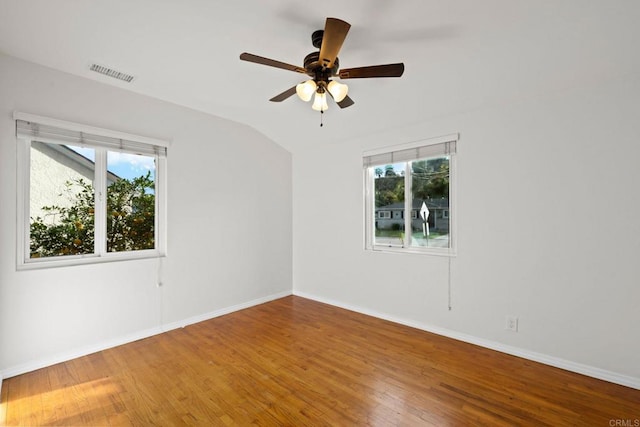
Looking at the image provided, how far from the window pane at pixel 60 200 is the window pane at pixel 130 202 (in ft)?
0.56

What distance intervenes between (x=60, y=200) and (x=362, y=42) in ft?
9.99

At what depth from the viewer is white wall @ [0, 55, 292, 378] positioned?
2428 mm

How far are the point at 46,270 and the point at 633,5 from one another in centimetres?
474

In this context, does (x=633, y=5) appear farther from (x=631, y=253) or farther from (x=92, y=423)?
(x=92, y=423)

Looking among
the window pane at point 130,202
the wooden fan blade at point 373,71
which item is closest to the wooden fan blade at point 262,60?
the wooden fan blade at point 373,71

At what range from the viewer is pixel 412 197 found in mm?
3576

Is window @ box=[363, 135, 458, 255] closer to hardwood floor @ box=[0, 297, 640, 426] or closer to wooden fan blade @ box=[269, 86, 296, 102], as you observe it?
hardwood floor @ box=[0, 297, 640, 426]

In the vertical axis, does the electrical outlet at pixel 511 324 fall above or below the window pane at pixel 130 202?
below

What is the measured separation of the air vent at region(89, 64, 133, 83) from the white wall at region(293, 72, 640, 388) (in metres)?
2.86

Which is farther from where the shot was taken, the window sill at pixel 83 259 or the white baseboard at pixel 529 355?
the window sill at pixel 83 259

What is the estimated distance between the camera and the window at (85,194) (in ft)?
8.34

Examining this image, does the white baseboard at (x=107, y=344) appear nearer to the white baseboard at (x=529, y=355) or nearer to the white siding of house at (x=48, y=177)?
the white siding of house at (x=48, y=177)

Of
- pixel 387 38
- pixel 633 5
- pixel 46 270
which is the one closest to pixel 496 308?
pixel 633 5

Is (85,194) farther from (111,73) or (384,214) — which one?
(384,214)
